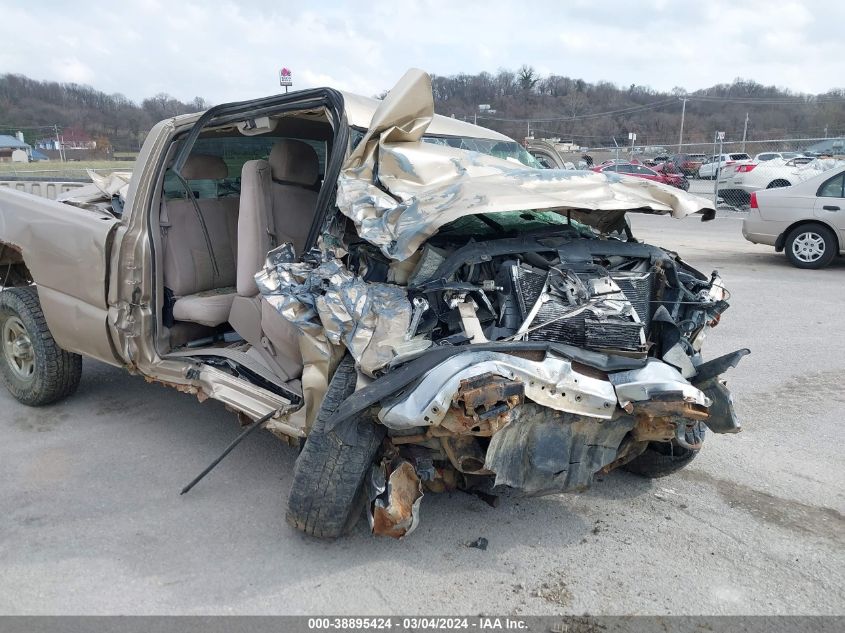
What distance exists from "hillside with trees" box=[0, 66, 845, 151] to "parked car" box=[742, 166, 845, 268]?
2243cm

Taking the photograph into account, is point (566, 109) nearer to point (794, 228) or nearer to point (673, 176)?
point (673, 176)

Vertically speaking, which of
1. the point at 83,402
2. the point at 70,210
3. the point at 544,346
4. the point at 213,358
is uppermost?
the point at 70,210

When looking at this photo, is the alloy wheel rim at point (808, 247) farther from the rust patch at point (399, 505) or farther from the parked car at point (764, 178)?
the rust patch at point (399, 505)

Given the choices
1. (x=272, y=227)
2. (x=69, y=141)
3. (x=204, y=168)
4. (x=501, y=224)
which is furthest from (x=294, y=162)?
(x=69, y=141)

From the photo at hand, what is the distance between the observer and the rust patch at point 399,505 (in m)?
2.72

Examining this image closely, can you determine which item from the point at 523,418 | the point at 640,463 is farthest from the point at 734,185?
the point at 523,418

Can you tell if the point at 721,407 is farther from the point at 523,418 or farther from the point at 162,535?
the point at 162,535

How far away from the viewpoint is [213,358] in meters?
3.87

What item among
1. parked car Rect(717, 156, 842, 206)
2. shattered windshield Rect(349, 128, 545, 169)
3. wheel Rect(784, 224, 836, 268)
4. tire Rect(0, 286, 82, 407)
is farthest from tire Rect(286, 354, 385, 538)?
parked car Rect(717, 156, 842, 206)

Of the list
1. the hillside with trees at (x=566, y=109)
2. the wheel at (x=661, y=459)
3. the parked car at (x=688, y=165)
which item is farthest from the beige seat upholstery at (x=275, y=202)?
the parked car at (x=688, y=165)

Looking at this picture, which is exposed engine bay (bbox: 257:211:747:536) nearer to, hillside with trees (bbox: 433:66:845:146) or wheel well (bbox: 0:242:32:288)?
wheel well (bbox: 0:242:32:288)

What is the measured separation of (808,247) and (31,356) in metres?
9.82

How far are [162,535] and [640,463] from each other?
2.36m

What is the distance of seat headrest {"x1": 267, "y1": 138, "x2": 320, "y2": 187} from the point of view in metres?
4.12
